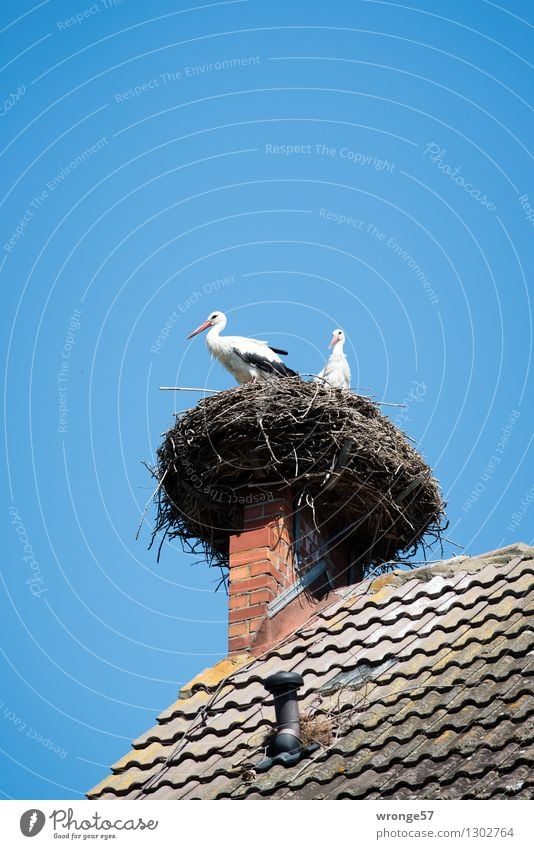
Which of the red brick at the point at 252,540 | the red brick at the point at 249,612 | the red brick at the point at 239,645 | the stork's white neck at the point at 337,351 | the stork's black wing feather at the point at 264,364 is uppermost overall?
the stork's white neck at the point at 337,351

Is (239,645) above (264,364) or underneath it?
underneath

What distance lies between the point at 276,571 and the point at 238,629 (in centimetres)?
55

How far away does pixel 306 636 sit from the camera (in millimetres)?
8961

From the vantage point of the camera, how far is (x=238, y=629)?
9.41 meters

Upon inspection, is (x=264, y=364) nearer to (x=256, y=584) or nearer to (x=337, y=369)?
(x=337, y=369)

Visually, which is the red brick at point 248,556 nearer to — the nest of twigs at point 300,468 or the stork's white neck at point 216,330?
the nest of twigs at point 300,468

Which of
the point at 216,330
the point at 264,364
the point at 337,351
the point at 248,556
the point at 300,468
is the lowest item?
the point at 248,556

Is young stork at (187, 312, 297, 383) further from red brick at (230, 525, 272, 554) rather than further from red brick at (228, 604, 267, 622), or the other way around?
red brick at (228, 604, 267, 622)

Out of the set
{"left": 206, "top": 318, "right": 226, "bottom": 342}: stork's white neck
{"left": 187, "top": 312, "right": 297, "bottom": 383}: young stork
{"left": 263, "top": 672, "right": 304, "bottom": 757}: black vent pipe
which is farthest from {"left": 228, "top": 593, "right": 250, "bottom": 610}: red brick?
{"left": 206, "top": 318, "right": 226, "bottom": 342}: stork's white neck

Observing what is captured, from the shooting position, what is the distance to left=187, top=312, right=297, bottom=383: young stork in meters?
13.3

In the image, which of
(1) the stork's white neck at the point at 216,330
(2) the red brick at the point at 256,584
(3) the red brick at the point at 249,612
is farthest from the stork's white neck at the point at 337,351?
(3) the red brick at the point at 249,612

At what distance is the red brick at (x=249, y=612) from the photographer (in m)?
9.43

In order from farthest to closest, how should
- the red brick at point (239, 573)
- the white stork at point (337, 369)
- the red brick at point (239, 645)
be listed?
1. the white stork at point (337, 369)
2. the red brick at point (239, 573)
3. the red brick at point (239, 645)

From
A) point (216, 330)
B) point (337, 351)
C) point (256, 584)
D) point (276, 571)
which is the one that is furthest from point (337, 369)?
point (256, 584)
